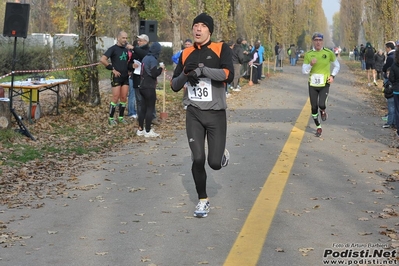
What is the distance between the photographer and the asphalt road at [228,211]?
21.4 ft

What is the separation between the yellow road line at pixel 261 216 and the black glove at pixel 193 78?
155 centimetres

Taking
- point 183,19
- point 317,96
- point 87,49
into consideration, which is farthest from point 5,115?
point 183,19

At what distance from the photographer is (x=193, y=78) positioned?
7703 millimetres

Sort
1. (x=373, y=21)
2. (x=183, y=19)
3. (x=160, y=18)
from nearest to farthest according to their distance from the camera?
(x=160, y=18), (x=183, y=19), (x=373, y=21)

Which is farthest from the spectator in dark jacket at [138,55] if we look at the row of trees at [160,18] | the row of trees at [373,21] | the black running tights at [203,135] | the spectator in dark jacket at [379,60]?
the row of trees at [373,21]

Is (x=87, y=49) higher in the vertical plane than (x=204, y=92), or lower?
higher

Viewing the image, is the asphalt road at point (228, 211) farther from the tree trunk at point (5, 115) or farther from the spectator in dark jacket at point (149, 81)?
the tree trunk at point (5, 115)

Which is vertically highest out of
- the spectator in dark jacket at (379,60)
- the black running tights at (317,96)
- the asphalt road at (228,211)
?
the spectator in dark jacket at (379,60)

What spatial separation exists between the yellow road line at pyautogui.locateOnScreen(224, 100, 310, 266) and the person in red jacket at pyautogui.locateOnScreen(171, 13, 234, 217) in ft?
2.09

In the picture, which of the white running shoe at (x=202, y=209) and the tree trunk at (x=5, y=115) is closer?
the white running shoe at (x=202, y=209)

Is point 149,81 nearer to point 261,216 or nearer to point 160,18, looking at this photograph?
point 261,216

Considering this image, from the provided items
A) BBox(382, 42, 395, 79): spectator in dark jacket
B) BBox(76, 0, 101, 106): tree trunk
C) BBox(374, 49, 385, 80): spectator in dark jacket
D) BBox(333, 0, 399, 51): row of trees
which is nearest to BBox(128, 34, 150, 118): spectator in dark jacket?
BBox(76, 0, 101, 106): tree trunk

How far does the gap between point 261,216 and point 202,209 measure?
2.09 feet

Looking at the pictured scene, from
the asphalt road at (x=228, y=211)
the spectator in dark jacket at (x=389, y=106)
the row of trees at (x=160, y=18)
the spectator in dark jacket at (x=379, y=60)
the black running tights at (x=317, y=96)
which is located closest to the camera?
the asphalt road at (x=228, y=211)
